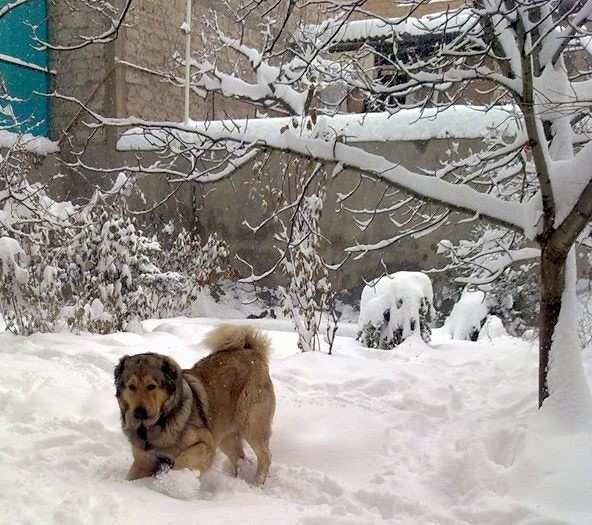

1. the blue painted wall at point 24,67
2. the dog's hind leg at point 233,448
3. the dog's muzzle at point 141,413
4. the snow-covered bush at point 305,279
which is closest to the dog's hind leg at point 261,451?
the dog's hind leg at point 233,448

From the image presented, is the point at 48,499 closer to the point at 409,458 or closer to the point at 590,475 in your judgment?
the point at 409,458

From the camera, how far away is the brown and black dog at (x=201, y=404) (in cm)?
333

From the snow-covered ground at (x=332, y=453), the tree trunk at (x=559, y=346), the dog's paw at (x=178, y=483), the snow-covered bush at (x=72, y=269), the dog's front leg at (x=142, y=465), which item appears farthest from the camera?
the snow-covered bush at (x=72, y=269)

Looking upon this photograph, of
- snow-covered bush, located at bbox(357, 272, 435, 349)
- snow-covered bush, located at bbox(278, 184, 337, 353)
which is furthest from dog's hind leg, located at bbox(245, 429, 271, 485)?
snow-covered bush, located at bbox(357, 272, 435, 349)

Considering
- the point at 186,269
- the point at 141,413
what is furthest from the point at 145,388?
the point at 186,269

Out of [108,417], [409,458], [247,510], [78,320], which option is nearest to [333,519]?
[247,510]

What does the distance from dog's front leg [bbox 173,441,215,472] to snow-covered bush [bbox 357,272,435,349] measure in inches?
155

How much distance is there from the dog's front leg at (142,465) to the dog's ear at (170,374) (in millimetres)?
370

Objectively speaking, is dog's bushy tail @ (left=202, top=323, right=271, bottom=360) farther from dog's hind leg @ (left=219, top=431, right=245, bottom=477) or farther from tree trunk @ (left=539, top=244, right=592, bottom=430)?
tree trunk @ (left=539, top=244, right=592, bottom=430)

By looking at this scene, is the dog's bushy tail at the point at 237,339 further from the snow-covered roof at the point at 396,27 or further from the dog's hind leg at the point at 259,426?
the snow-covered roof at the point at 396,27

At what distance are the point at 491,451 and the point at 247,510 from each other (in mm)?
1702

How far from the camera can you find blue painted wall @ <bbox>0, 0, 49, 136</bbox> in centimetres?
1124

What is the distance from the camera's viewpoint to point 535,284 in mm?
8375

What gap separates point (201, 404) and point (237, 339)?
58cm
